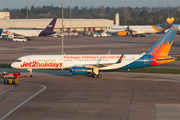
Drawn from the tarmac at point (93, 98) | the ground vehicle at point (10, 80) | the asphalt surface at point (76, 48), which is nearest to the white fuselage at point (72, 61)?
the tarmac at point (93, 98)

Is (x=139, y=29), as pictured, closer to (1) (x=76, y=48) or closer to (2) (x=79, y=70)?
(1) (x=76, y=48)

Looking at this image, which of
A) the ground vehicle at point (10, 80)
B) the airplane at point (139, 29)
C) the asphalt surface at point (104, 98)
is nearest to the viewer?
the asphalt surface at point (104, 98)

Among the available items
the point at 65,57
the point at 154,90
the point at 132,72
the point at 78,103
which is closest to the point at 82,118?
the point at 78,103

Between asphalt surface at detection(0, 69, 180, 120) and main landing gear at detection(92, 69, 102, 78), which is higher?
main landing gear at detection(92, 69, 102, 78)

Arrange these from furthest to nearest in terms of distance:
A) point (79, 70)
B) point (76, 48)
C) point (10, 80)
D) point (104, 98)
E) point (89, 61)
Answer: point (76, 48) → point (89, 61) → point (79, 70) → point (10, 80) → point (104, 98)

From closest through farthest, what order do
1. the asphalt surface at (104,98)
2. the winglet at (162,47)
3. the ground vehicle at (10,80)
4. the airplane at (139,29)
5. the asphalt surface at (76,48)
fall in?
the asphalt surface at (104,98)
the ground vehicle at (10,80)
the winglet at (162,47)
the asphalt surface at (76,48)
the airplane at (139,29)

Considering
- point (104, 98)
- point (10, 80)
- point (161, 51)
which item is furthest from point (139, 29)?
point (104, 98)

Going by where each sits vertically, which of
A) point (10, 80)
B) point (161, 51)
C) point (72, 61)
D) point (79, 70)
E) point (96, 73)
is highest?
point (161, 51)

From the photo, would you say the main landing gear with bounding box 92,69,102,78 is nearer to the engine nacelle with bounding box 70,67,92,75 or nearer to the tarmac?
the tarmac

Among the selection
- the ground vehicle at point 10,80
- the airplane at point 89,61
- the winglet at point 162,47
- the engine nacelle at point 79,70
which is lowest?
the ground vehicle at point 10,80

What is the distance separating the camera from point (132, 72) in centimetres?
4997

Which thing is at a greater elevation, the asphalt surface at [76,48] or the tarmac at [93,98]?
the asphalt surface at [76,48]

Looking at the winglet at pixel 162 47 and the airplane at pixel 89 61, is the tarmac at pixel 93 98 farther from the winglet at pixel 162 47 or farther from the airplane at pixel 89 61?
the winglet at pixel 162 47

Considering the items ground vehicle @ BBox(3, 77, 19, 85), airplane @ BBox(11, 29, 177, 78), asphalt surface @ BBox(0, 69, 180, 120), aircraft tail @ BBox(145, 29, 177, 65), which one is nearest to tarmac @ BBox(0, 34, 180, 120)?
asphalt surface @ BBox(0, 69, 180, 120)
